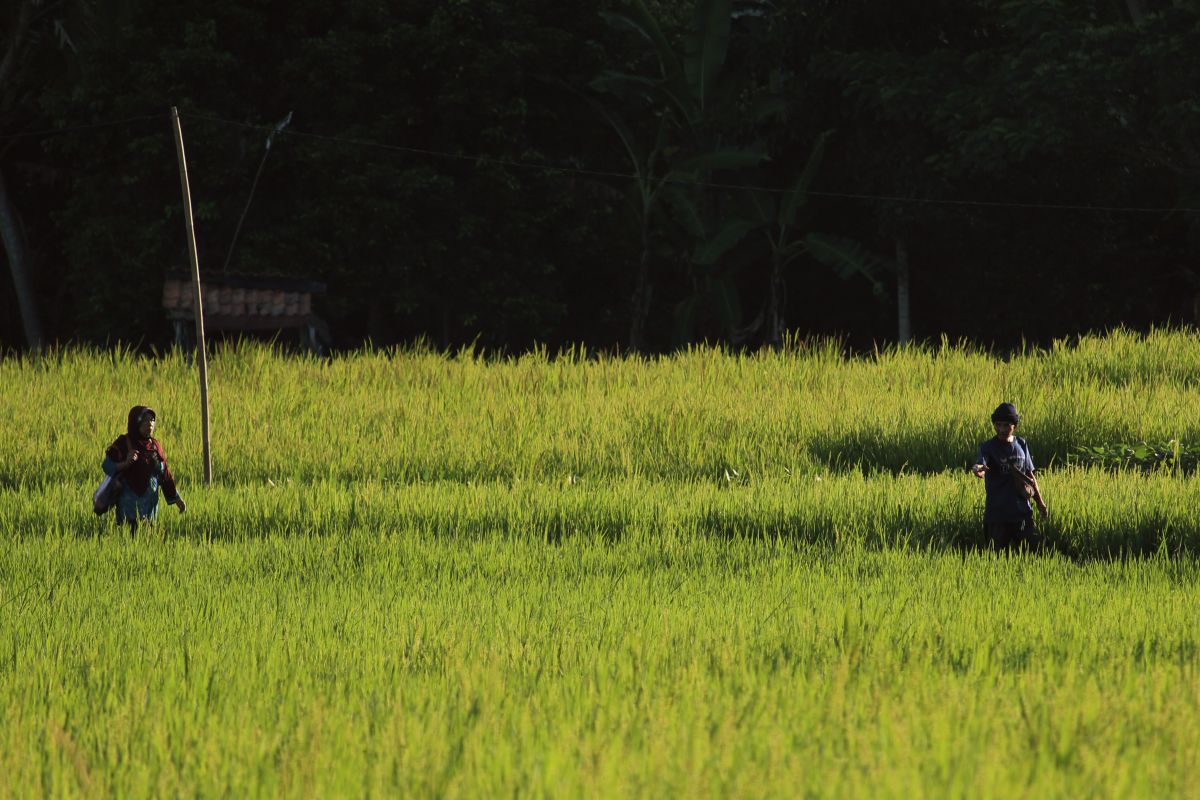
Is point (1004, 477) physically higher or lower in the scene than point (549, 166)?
lower

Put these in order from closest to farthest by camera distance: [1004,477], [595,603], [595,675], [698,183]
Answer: [595,675], [595,603], [1004,477], [698,183]

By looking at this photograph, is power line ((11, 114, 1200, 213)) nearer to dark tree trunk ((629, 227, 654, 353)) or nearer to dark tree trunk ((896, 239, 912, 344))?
dark tree trunk ((896, 239, 912, 344))

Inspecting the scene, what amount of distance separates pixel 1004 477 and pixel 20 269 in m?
21.6

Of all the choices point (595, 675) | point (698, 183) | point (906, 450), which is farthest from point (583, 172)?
point (595, 675)

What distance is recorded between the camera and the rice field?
4.12 m

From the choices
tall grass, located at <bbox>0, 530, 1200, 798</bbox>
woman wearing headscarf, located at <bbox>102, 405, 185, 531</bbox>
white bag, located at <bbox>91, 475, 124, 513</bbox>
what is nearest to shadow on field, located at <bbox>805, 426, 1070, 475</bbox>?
tall grass, located at <bbox>0, 530, 1200, 798</bbox>

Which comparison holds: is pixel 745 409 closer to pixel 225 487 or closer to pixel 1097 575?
pixel 225 487

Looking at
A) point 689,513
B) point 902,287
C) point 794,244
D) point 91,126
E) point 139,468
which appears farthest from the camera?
point 902,287

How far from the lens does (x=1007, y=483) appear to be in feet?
25.6

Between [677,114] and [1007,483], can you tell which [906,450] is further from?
[677,114]

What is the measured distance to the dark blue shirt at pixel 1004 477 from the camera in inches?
302

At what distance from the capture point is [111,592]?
7.00m

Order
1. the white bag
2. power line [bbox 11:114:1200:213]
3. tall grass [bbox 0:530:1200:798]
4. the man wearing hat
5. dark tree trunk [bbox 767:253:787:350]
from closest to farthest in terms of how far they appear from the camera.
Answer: tall grass [bbox 0:530:1200:798] → the man wearing hat → the white bag → power line [bbox 11:114:1200:213] → dark tree trunk [bbox 767:253:787:350]

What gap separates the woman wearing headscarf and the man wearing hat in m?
4.44
